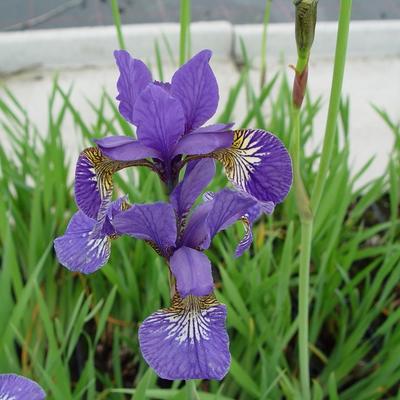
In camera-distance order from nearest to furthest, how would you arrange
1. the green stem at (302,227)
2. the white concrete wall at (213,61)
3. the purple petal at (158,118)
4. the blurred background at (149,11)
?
the purple petal at (158,118)
the green stem at (302,227)
the white concrete wall at (213,61)
the blurred background at (149,11)

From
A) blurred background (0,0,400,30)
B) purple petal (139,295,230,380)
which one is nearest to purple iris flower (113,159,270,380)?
purple petal (139,295,230,380)

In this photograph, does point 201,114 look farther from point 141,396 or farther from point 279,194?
point 141,396

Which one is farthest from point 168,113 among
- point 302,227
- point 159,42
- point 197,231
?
point 159,42

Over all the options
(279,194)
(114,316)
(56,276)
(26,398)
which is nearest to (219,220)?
(279,194)

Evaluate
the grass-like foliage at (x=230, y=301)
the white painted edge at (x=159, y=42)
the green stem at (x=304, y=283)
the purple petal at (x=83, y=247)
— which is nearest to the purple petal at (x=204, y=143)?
the purple petal at (x=83, y=247)

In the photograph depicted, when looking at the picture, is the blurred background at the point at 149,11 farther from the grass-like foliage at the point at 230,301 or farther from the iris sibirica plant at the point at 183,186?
the iris sibirica plant at the point at 183,186

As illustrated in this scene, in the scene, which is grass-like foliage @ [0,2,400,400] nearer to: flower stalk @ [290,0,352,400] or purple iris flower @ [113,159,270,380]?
flower stalk @ [290,0,352,400]
